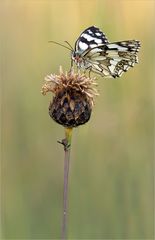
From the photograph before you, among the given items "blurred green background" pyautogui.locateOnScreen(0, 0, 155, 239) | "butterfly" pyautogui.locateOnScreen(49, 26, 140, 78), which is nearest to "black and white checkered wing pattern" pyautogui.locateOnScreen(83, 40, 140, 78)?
"butterfly" pyautogui.locateOnScreen(49, 26, 140, 78)

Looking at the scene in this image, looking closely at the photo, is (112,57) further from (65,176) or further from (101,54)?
(65,176)

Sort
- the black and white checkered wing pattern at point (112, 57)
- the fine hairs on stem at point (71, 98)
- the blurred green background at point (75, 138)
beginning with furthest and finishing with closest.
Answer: the blurred green background at point (75, 138) → the black and white checkered wing pattern at point (112, 57) → the fine hairs on stem at point (71, 98)

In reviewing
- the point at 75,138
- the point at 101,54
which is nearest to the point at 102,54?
the point at 101,54

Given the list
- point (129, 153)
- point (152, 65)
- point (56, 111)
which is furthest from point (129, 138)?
point (56, 111)

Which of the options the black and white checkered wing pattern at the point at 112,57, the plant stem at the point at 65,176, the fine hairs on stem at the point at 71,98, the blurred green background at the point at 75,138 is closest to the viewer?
the plant stem at the point at 65,176

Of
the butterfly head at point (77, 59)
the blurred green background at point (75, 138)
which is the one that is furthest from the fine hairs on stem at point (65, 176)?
the blurred green background at point (75, 138)

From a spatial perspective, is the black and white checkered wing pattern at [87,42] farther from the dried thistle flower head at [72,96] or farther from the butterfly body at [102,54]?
the dried thistle flower head at [72,96]

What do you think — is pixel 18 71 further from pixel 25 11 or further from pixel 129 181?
pixel 129 181

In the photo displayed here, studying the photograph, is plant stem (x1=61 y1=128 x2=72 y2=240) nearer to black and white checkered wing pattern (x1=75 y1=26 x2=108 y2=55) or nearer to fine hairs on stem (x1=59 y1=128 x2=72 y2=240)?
fine hairs on stem (x1=59 y1=128 x2=72 y2=240)
